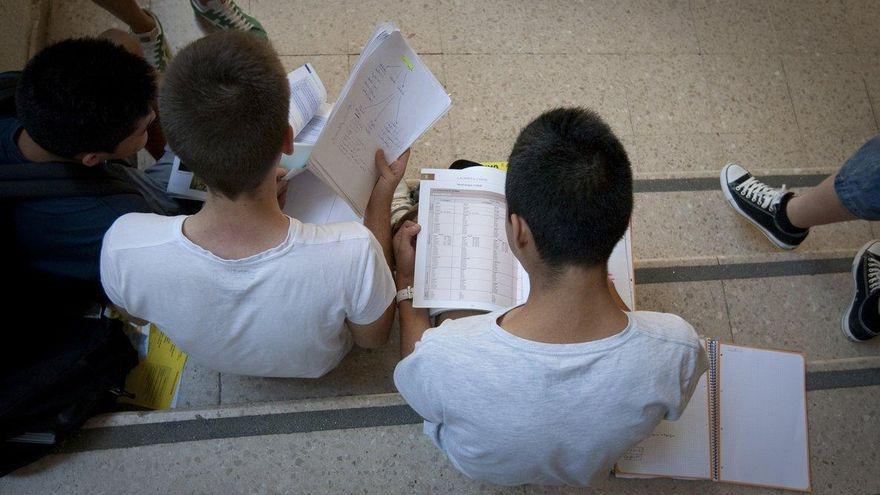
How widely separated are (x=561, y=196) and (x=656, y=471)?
0.92 m

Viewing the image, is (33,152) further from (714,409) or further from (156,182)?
(714,409)

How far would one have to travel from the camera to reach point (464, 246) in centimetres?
162

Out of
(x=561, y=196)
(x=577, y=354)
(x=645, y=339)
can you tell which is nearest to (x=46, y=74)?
(x=561, y=196)

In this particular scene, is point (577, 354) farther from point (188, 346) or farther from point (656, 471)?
point (188, 346)

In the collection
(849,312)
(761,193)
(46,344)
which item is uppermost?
(46,344)

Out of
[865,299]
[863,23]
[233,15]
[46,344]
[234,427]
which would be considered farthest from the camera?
[863,23]

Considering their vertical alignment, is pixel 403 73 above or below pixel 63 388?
above

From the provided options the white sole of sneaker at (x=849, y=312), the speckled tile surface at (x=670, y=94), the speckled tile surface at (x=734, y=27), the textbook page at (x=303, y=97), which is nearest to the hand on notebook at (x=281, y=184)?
the textbook page at (x=303, y=97)

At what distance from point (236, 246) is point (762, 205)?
1.94 meters

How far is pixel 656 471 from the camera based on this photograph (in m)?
1.54

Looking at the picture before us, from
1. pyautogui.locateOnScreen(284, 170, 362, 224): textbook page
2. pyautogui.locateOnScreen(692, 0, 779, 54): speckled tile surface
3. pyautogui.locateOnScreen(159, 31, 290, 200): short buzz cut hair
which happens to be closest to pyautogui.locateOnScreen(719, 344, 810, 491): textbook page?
pyautogui.locateOnScreen(284, 170, 362, 224): textbook page

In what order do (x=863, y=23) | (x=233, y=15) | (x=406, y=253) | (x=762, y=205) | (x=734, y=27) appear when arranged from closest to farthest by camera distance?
(x=406, y=253), (x=762, y=205), (x=233, y=15), (x=734, y=27), (x=863, y=23)

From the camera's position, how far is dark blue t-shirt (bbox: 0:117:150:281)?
1.38m

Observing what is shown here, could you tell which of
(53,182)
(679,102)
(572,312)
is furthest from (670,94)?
(53,182)
